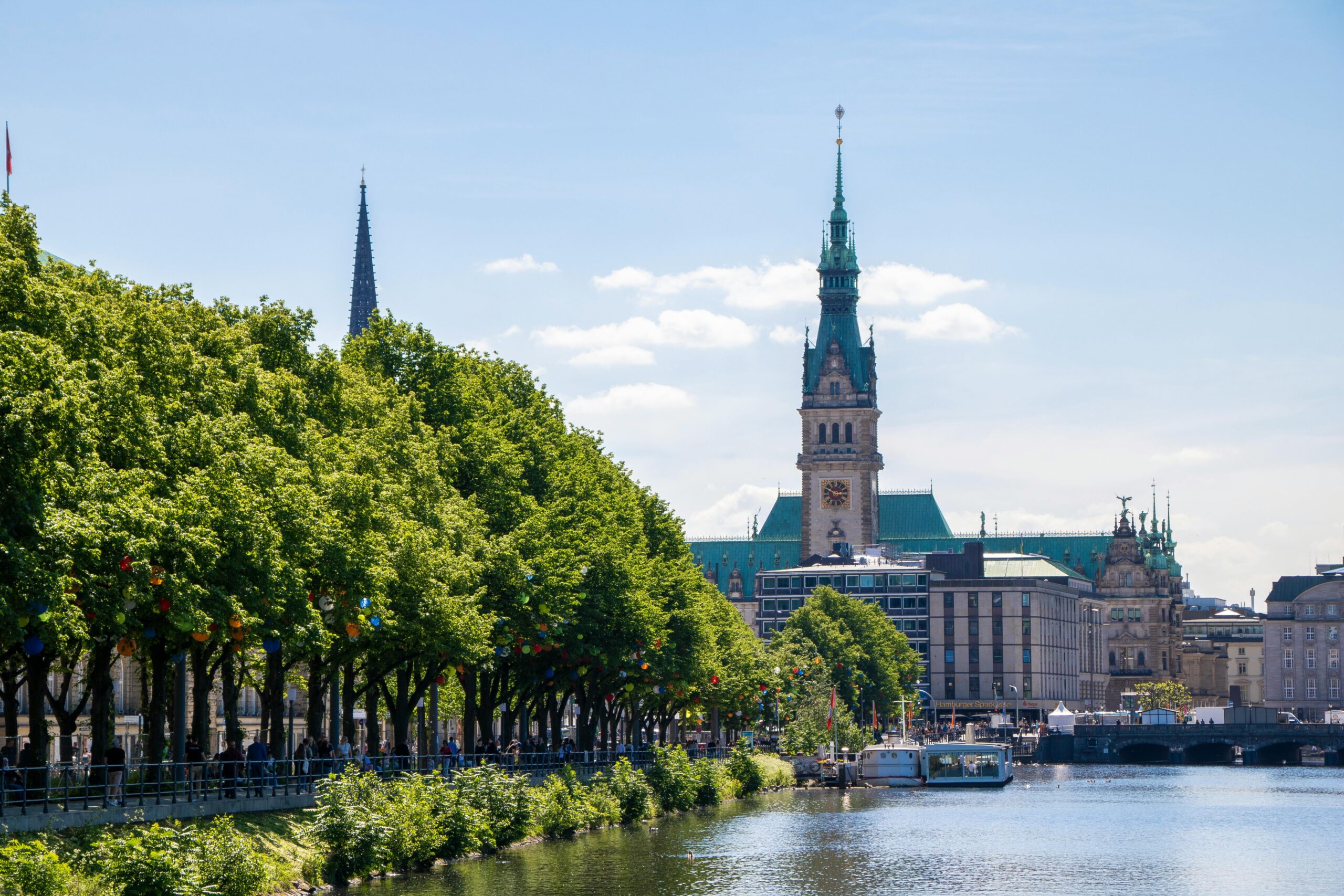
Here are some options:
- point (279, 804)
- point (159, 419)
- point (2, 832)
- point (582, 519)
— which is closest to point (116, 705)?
point (582, 519)

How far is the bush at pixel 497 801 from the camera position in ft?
244

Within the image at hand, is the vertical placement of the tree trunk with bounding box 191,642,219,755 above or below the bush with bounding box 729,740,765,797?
above

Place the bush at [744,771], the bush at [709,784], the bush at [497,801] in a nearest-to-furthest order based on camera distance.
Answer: the bush at [497,801]
the bush at [709,784]
the bush at [744,771]

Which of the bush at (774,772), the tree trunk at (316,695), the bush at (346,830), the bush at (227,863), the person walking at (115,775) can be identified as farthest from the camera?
the bush at (774,772)

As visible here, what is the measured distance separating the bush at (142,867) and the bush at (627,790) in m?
43.6

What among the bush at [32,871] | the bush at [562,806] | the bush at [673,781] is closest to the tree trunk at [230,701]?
the bush at [562,806]

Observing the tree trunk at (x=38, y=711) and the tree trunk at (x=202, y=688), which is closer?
the tree trunk at (x=38, y=711)

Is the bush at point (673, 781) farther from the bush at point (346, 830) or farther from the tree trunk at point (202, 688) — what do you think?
the bush at point (346, 830)

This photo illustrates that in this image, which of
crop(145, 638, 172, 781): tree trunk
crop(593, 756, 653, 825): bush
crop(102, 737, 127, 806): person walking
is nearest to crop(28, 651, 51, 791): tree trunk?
crop(102, 737, 127, 806): person walking

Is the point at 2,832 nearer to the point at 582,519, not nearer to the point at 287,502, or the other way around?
the point at 287,502

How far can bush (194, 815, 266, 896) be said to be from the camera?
51656 millimetres

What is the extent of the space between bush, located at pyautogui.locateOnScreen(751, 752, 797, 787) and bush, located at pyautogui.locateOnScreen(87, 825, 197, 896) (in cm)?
8039

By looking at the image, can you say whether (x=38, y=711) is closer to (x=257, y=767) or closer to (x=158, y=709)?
(x=158, y=709)

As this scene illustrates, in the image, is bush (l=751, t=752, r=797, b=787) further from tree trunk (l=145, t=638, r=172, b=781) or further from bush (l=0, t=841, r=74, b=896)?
bush (l=0, t=841, r=74, b=896)
